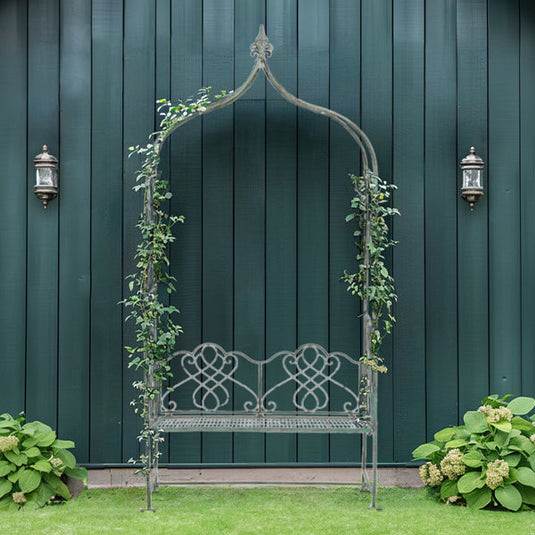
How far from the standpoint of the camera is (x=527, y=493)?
2.73m

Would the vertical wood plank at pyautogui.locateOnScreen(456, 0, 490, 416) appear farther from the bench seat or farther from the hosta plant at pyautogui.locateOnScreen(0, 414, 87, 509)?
the hosta plant at pyautogui.locateOnScreen(0, 414, 87, 509)

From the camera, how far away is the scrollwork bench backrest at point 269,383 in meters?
3.15

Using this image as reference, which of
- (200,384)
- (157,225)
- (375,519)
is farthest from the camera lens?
(200,384)

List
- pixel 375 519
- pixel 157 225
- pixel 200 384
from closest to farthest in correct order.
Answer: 1. pixel 375 519
2. pixel 157 225
3. pixel 200 384

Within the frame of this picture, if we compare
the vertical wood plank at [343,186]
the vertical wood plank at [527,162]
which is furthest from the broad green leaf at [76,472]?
the vertical wood plank at [527,162]

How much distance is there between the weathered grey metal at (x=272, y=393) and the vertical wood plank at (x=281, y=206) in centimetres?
13

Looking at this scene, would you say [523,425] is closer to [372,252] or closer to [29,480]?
[372,252]

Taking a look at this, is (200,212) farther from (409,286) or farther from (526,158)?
(526,158)

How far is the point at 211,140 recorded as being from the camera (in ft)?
10.6

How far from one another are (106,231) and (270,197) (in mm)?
951

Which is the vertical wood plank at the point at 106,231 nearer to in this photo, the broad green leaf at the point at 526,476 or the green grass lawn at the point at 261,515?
the green grass lawn at the point at 261,515

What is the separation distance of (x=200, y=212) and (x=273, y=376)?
3.33 feet

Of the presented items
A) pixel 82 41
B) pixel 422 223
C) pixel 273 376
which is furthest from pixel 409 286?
pixel 82 41

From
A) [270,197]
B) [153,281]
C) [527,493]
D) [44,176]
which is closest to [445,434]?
[527,493]
